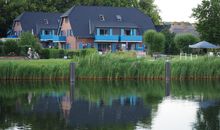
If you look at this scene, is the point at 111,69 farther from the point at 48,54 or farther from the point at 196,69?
the point at 48,54

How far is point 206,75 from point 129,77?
7229 millimetres

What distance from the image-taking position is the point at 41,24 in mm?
92500

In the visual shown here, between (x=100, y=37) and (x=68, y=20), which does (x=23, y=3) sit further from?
(x=100, y=37)

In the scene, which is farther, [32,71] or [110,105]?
[32,71]

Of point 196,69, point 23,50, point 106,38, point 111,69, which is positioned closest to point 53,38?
point 106,38

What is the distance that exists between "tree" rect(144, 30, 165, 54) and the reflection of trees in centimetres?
3527

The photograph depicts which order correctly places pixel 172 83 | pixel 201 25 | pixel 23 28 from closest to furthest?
1. pixel 172 83
2. pixel 201 25
3. pixel 23 28

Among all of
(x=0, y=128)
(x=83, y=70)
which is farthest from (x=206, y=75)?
(x=0, y=128)

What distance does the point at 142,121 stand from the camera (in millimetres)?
27547

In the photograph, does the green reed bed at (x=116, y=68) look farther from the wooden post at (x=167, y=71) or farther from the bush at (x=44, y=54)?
the bush at (x=44, y=54)

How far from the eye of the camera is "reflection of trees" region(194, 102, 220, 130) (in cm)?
2580

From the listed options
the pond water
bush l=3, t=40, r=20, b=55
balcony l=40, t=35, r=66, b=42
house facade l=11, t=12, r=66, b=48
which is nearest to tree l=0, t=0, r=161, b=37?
house facade l=11, t=12, r=66, b=48

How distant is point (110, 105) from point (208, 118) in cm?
798

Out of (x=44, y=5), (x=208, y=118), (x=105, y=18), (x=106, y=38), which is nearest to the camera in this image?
(x=208, y=118)
